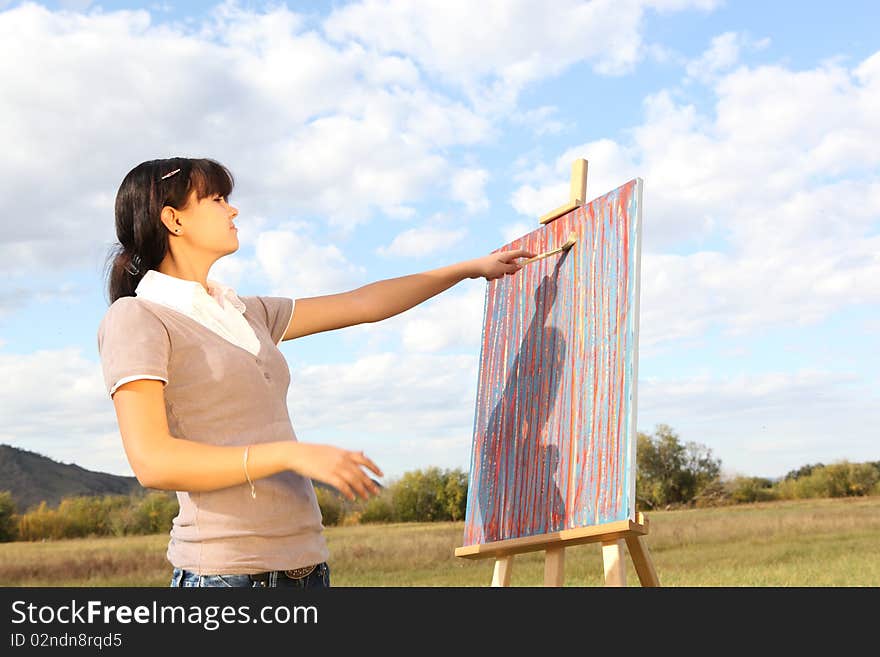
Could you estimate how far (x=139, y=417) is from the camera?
1.58 metres

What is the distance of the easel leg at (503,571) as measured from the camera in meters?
2.66

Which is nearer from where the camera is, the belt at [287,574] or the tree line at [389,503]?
the belt at [287,574]

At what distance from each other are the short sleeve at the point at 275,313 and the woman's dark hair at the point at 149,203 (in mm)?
316

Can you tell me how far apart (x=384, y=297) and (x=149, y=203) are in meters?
0.81

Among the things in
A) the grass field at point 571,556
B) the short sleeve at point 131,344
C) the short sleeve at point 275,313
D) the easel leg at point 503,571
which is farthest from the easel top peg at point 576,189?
the grass field at point 571,556

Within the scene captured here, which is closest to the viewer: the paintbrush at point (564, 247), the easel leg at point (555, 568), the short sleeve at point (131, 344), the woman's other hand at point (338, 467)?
the woman's other hand at point (338, 467)

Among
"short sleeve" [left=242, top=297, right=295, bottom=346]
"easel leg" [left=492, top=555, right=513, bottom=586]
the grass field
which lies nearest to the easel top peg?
"short sleeve" [left=242, top=297, right=295, bottom=346]

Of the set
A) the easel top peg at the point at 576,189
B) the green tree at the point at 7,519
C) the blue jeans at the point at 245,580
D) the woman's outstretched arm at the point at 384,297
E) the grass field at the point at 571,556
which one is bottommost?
the grass field at the point at 571,556

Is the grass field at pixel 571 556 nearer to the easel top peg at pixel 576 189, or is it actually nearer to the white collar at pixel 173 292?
the easel top peg at pixel 576 189

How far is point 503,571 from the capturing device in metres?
2.67
